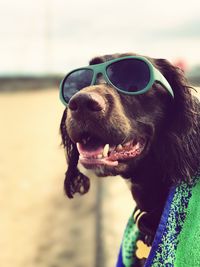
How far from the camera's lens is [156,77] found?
248cm

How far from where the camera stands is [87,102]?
2.28m

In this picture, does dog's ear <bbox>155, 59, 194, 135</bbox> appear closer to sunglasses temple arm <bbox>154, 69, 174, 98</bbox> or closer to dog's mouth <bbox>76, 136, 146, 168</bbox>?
sunglasses temple arm <bbox>154, 69, 174, 98</bbox>

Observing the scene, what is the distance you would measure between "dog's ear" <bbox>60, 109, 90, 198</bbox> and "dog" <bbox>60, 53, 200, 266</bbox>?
21 millimetres

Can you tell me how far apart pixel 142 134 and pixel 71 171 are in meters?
0.51

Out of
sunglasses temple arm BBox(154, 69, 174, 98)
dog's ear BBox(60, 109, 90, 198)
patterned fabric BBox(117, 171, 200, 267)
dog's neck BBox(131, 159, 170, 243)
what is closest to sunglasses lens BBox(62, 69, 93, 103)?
dog's ear BBox(60, 109, 90, 198)

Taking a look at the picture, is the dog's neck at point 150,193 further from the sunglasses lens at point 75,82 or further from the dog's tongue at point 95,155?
the sunglasses lens at point 75,82

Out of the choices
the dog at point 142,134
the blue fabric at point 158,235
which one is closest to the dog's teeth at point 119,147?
the dog at point 142,134

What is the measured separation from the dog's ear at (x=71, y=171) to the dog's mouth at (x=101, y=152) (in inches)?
14.9

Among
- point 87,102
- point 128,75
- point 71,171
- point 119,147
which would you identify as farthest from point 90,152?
point 71,171

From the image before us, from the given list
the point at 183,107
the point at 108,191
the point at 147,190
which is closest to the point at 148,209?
the point at 147,190

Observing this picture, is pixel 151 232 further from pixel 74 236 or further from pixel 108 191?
pixel 108 191

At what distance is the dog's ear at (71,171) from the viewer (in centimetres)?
285

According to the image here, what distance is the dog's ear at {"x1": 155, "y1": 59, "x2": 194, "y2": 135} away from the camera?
256 cm

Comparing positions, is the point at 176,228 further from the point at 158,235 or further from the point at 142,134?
the point at 142,134
